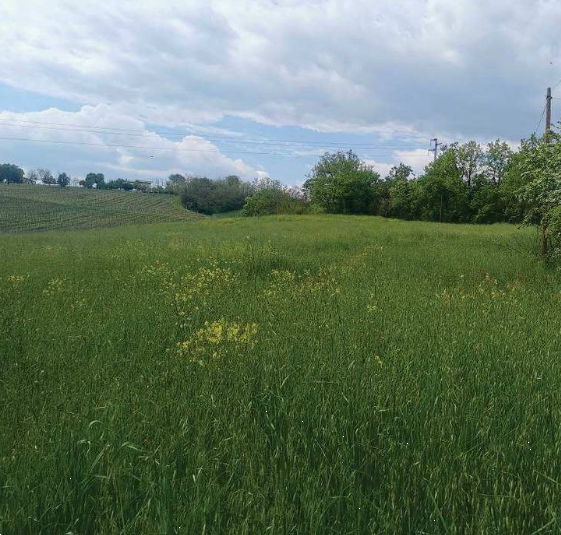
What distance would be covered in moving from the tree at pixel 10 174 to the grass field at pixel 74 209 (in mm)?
10317

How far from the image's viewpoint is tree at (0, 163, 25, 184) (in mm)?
80312

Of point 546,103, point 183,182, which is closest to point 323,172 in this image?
point 183,182

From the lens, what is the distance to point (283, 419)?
10.6 feet

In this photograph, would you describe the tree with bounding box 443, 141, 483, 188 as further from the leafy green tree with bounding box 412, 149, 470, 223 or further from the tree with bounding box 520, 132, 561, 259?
the tree with bounding box 520, 132, 561, 259

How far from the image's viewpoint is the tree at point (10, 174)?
3162 inches

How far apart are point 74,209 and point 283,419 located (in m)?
→ 61.4

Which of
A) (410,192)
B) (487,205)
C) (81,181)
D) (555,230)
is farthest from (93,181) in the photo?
(555,230)

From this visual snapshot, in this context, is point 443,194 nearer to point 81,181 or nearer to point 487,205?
point 487,205

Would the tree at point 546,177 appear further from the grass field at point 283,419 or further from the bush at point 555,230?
the grass field at point 283,419

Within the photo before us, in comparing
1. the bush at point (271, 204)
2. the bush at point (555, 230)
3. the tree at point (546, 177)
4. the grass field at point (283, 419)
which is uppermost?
the bush at point (271, 204)

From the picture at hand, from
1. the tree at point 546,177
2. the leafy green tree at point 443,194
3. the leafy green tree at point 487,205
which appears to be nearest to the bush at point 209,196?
the leafy green tree at point 443,194

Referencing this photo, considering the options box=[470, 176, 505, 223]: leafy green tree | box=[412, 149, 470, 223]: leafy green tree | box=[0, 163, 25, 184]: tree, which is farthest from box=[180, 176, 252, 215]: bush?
box=[470, 176, 505, 223]: leafy green tree

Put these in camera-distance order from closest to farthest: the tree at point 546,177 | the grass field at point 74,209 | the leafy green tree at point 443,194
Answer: the tree at point 546,177
the grass field at point 74,209
the leafy green tree at point 443,194

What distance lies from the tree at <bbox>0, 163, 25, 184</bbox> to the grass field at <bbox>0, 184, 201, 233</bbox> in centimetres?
1032
